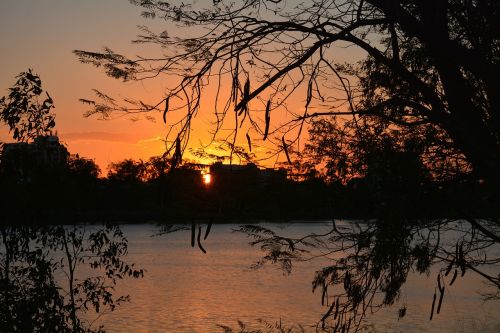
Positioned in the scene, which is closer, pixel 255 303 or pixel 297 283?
pixel 255 303

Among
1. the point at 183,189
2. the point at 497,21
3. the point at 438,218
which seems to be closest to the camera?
the point at 183,189

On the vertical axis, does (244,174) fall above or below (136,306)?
above

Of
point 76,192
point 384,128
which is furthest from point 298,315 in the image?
point 384,128

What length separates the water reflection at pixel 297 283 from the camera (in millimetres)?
6945

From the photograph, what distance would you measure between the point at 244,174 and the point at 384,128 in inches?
148

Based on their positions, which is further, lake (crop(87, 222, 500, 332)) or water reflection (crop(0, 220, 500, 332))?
lake (crop(87, 222, 500, 332))

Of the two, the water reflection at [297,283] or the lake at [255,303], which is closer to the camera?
the water reflection at [297,283]

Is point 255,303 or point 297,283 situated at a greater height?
point 297,283

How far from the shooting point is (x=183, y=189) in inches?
153

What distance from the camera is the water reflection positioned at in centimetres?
695

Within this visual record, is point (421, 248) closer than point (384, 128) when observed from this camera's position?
Yes

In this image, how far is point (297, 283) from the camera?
4778cm

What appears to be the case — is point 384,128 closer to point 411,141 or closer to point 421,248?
point 411,141

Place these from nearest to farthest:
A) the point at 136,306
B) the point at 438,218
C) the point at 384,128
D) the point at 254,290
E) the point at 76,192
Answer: the point at 438,218 → the point at 384,128 → the point at 76,192 → the point at 136,306 → the point at 254,290
